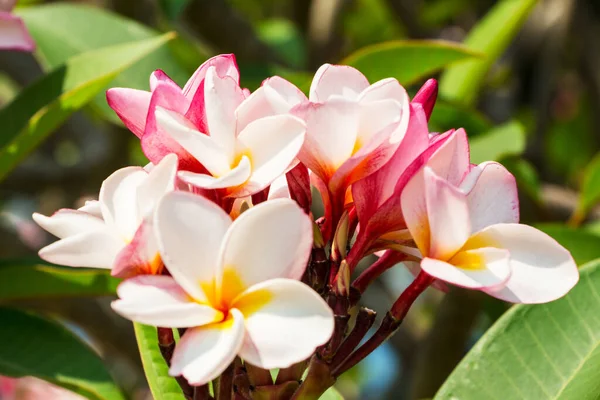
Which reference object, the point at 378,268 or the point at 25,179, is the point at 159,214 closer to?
the point at 378,268

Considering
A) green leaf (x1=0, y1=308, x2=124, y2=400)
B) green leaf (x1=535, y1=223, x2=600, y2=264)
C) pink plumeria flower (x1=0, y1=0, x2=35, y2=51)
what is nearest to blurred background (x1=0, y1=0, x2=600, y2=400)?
green leaf (x1=535, y1=223, x2=600, y2=264)

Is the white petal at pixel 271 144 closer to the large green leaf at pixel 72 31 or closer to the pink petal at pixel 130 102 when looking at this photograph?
the pink petal at pixel 130 102

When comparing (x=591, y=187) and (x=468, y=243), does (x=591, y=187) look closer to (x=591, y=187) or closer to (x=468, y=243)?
(x=591, y=187)

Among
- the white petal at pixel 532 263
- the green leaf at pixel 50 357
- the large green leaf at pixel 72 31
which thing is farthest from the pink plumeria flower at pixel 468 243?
the large green leaf at pixel 72 31

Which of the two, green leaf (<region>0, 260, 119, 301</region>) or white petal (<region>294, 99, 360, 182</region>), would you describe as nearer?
white petal (<region>294, 99, 360, 182</region>)

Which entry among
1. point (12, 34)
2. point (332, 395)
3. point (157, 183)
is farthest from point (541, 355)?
point (12, 34)

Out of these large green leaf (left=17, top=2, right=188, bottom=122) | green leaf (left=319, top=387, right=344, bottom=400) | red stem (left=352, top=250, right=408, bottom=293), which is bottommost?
green leaf (left=319, top=387, right=344, bottom=400)

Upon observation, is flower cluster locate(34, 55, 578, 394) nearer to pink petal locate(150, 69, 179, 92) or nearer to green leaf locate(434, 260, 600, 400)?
pink petal locate(150, 69, 179, 92)

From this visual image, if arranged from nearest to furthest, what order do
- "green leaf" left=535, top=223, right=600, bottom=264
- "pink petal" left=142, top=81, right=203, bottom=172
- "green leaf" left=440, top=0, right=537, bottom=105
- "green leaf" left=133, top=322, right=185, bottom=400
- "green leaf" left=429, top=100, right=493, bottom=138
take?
"pink petal" left=142, top=81, right=203, bottom=172, "green leaf" left=133, top=322, right=185, bottom=400, "green leaf" left=535, top=223, right=600, bottom=264, "green leaf" left=429, top=100, right=493, bottom=138, "green leaf" left=440, top=0, right=537, bottom=105
